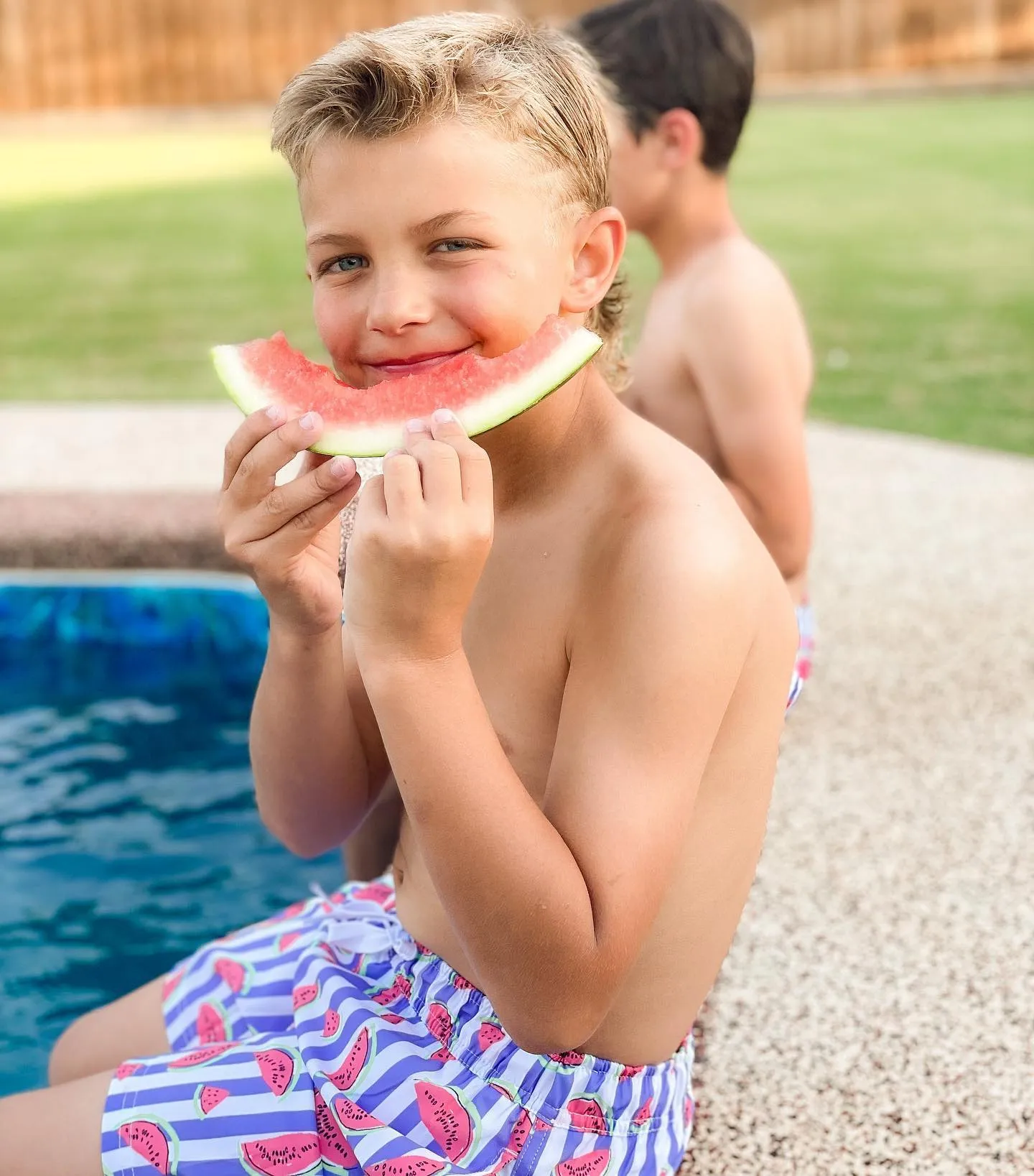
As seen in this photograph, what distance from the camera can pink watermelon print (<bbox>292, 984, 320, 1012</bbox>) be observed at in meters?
2.02

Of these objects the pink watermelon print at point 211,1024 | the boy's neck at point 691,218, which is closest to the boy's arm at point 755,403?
the boy's neck at point 691,218

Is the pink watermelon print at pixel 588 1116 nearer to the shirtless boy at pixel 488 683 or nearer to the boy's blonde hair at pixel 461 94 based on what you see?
the shirtless boy at pixel 488 683

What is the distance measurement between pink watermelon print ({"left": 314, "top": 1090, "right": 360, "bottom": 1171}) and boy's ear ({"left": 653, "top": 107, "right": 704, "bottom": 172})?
2492 millimetres

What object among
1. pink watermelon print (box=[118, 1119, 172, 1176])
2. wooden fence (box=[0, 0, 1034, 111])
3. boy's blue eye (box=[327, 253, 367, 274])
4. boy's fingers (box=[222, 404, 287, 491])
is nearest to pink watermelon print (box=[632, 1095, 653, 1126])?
pink watermelon print (box=[118, 1119, 172, 1176])

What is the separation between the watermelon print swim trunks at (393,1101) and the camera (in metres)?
1.80

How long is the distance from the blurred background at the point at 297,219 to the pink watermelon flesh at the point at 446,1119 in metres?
5.87

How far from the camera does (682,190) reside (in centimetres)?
361

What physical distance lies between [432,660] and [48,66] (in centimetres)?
2339

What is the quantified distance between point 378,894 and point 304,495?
Result: 32.7 inches

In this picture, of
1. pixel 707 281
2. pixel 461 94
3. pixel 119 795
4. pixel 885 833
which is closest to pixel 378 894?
pixel 461 94

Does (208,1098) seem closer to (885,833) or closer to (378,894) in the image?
(378,894)

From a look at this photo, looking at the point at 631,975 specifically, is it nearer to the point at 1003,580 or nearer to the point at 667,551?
the point at 667,551

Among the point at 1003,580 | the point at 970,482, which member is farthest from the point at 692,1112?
the point at 970,482

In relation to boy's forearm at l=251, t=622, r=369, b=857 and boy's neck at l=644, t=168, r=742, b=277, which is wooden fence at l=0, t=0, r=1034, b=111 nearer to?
boy's neck at l=644, t=168, r=742, b=277
